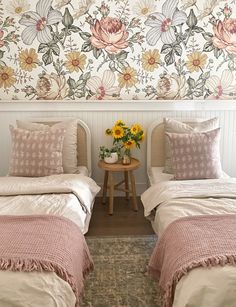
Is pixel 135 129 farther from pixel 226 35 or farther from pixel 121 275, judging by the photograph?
pixel 121 275

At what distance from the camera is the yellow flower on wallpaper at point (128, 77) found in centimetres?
374

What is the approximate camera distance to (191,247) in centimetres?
192

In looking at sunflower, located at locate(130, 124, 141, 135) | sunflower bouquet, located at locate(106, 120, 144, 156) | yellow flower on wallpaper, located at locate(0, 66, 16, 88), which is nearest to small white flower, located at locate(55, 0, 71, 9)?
yellow flower on wallpaper, located at locate(0, 66, 16, 88)

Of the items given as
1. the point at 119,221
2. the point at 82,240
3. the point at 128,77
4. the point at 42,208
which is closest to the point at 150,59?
the point at 128,77

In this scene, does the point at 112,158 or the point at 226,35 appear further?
the point at 226,35

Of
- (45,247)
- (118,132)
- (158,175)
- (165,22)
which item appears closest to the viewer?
(45,247)

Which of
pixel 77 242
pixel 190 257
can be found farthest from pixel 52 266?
pixel 190 257

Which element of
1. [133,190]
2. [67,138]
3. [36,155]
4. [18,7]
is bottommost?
[133,190]

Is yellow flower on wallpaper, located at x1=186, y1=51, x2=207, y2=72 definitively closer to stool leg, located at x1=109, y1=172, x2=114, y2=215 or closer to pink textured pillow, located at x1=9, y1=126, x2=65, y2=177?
stool leg, located at x1=109, y1=172, x2=114, y2=215

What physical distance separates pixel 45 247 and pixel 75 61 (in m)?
2.27

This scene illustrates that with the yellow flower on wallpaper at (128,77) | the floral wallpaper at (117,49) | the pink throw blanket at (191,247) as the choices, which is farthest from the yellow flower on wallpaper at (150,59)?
the pink throw blanket at (191,247)

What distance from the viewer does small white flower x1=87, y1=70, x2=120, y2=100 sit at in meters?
3.74

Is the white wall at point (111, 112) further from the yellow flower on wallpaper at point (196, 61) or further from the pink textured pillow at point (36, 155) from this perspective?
the pink textured pillow at point (36, 155)

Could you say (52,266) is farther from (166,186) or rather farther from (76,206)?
(166,186)
